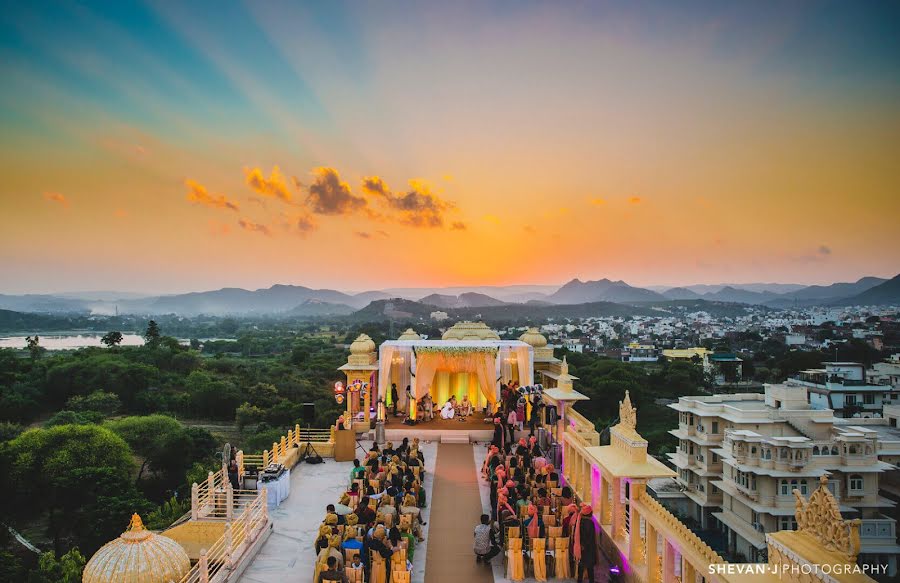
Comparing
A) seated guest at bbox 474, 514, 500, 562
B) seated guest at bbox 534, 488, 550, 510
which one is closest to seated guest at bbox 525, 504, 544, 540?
seated guest at bbox 534, 488, 550, 510

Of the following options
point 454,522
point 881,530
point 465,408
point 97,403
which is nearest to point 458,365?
point 465,408

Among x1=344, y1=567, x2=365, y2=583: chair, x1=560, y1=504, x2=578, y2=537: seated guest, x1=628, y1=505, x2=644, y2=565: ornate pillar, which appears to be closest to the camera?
x1=344, y1=567, x2=365, y2=583: chair

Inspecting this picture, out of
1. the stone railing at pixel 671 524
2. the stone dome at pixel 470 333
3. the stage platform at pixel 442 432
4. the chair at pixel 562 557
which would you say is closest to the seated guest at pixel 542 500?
the chair at pixel 562 557

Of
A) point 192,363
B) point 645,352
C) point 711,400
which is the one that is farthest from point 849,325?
point 192,363

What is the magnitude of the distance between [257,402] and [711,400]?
34.0m

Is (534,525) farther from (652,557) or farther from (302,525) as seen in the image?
(302,525)

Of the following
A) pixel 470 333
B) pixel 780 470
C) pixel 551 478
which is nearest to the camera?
pixel 551 478

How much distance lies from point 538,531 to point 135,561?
6.19m

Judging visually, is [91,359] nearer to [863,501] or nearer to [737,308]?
[863,501]

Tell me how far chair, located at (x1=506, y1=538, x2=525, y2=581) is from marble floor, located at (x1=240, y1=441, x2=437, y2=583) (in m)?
1.52

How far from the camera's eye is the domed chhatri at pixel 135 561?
7.25m

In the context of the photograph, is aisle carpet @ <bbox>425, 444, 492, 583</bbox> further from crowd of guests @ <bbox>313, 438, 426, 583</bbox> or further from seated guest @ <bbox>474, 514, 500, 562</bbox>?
crowd of guests @ <bbox>313, 438, 426, 583</bbox>

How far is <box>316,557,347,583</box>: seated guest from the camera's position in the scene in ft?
26.6

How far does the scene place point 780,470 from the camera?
88.2 feet
